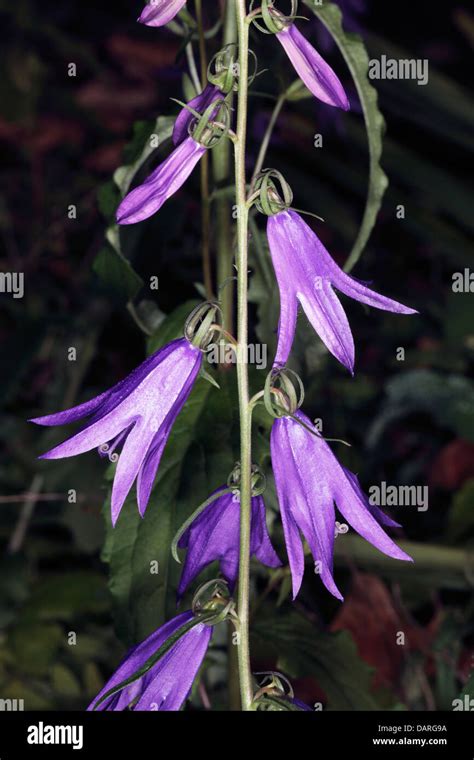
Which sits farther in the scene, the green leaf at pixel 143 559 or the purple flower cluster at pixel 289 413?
the green leaf at pixel 143 559

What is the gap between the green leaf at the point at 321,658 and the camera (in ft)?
3.19

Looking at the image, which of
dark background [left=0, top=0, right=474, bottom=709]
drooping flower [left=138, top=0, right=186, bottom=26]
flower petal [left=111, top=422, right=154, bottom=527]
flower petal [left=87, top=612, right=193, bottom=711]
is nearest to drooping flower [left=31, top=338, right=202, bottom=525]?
flower petal [left=111, top=422, right=154, bottom=527]

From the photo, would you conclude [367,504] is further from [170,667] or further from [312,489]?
[170,667]

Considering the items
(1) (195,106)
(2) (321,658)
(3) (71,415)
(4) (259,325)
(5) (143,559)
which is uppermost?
(1) (195,106)

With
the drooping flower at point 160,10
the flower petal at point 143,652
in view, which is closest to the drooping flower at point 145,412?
the flower petal at point 143,652

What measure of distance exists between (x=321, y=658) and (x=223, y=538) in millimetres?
283

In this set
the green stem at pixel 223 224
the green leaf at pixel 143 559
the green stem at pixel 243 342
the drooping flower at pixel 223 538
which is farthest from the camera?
the green stem at pixel 223 224

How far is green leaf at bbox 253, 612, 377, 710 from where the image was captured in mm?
971

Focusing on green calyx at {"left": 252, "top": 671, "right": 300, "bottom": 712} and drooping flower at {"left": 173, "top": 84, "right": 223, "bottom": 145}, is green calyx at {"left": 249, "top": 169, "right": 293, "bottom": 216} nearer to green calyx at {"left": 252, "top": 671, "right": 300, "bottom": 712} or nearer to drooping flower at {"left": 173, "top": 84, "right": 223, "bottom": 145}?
drooping flower at {"left": 173, "top": 84, "right": 223, "bottom": 145}

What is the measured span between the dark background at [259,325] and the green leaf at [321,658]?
0.06 ft

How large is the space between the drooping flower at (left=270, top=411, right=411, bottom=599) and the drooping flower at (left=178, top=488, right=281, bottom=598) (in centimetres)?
7

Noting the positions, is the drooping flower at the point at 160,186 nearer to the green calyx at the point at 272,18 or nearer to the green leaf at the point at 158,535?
the green calyx at the point at 272,18

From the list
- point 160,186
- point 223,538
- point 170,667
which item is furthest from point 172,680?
point 160,186

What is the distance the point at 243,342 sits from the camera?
0.66 metres
